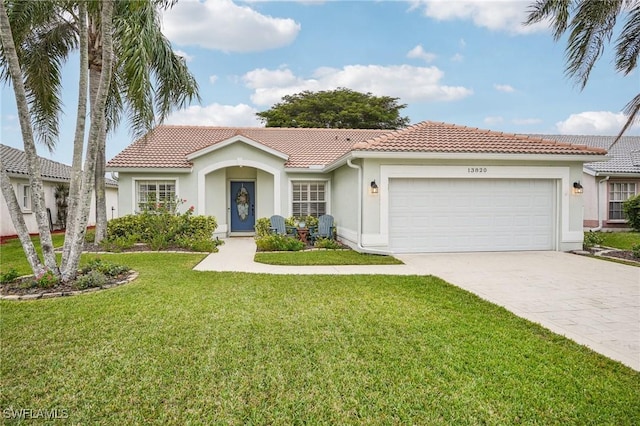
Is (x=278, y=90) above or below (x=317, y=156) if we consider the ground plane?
above

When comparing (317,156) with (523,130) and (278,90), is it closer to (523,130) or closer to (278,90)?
(523,130)

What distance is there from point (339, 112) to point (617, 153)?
20752 millimetres

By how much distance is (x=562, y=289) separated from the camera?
288 inches

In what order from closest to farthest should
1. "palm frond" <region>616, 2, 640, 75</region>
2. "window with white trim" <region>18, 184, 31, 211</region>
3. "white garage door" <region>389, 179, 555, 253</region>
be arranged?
"palm frond" <region>616, 2, 640, 75</region>
"white garage door" <region>389, 179, 555, 253</region>
"window with white trim" <region>18, 184, 31, 211</region>

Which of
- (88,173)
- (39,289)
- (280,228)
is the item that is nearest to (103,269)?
(39,289)

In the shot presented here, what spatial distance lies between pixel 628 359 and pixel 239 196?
1453 cm

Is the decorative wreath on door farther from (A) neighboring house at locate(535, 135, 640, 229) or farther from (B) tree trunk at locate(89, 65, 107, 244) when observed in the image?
(A) neighboring house at locate(535, 135, 640, 229)

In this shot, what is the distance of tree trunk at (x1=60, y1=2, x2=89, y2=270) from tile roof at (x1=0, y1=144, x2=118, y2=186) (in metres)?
9.52

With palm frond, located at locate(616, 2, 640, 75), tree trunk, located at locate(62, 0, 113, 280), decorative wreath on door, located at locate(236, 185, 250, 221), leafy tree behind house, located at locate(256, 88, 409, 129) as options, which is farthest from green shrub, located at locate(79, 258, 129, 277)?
leafy tree behind house, located at locate(256, 88, 409, 129)

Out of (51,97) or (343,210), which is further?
(343,210)

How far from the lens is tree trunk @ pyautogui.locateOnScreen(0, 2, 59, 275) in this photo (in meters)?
6.45

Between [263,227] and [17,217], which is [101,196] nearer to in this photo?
[263,227]

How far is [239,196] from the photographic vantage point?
16688 mm

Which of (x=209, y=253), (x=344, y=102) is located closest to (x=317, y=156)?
(x=209, y=253)
